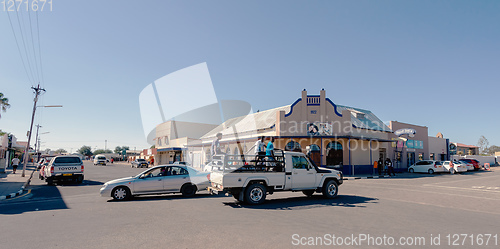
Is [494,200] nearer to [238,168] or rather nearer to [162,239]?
[238,168]

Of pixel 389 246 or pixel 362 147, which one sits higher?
pixel 362 147

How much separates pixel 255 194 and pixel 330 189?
3300mm

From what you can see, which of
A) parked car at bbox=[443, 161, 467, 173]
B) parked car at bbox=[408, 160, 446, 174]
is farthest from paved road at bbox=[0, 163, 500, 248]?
parked car at bbox=[443, 161, 467, 173]

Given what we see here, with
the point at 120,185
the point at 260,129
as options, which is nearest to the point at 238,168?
the point at 120,185

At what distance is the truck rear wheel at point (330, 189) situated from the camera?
11719mm

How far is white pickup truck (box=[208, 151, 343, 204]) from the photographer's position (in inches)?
403

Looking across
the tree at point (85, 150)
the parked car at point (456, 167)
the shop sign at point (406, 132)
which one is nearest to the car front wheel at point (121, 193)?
the shop sign at point (406, 132)

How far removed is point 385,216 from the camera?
27.7ft

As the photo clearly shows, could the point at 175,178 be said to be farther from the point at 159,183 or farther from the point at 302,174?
the point at 302,174

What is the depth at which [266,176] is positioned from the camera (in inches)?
416

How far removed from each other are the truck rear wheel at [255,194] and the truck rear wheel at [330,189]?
2724 mm

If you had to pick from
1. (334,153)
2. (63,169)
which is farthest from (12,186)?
(334,153)

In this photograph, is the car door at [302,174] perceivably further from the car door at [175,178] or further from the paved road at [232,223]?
the car door at [175,178]

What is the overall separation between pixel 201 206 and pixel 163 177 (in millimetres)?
3253
